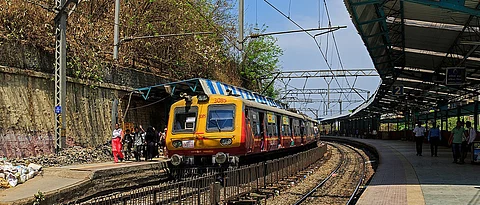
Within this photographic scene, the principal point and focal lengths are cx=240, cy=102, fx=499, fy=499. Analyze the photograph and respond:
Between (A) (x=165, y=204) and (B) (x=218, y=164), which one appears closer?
(A) (x=165, y=204)

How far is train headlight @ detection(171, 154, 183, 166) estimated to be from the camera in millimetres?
14234

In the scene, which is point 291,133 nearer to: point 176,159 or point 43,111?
point 176,159

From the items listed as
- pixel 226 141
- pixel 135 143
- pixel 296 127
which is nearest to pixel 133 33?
pixel 135 143

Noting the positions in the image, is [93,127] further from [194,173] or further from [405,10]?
[405,10]

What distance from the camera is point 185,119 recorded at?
14.8 meters

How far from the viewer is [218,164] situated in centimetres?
1403

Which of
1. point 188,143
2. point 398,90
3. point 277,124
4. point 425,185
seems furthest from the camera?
point 398,90

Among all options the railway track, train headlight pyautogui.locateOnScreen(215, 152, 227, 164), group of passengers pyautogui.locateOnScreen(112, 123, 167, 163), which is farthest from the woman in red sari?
the railway track

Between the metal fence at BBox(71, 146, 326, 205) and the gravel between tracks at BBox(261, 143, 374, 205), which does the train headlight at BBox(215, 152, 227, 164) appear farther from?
the gravel between tracks at BBox(261, 143, 374, 205)

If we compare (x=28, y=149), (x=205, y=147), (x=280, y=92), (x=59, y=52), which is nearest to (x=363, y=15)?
(x=205, y=147)

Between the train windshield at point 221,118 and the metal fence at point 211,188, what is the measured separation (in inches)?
63.1

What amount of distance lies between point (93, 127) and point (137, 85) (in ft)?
12.2

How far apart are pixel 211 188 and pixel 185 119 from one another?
5646 mm

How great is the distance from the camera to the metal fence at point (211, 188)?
775cm
